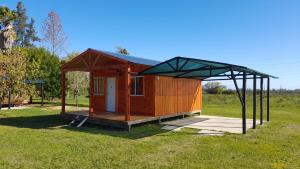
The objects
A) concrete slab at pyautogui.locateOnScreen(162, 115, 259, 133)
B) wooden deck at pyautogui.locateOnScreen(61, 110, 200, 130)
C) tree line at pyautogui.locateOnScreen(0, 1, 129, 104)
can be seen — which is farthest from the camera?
tree line at pyautogui.locateOnScreen(0, 1, 129, 104)

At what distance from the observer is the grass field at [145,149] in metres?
5.27

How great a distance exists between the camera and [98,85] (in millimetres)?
13602

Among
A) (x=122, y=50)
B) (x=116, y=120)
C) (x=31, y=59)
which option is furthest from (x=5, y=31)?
(x=116, y=120)

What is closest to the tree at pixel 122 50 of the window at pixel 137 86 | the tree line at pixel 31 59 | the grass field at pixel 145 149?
the tree line at pixel 31 59

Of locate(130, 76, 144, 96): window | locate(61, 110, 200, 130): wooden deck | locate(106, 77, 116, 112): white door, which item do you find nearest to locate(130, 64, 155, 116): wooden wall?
locate(130, 76, 144, 96): window

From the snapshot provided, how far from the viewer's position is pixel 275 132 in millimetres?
9047

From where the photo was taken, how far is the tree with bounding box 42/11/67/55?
3153 centimetres

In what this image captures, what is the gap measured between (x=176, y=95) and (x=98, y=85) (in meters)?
4.29

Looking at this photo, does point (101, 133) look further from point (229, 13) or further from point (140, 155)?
point (229, 13)

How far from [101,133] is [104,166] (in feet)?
11.7

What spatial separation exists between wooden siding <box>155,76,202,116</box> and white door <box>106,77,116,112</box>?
2685mm

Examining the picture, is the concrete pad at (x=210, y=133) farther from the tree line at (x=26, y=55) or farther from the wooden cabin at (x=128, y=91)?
the tree line at (x=26, y=55)

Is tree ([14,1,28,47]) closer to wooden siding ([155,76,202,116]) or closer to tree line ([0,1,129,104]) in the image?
tree line ([0,1,129,104])

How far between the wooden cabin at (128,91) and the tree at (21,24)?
132 feet
